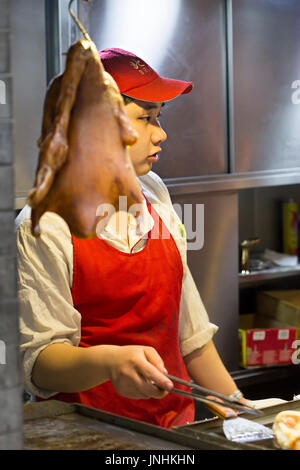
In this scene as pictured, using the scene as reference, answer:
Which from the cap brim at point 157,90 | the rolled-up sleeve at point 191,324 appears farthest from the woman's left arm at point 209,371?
A: the cap brim at point 157,90

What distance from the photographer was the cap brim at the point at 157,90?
167 centimetres

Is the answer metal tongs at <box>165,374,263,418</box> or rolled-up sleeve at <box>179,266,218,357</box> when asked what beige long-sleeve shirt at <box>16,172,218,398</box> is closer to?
rolled-up sleeve at <box>179,266,218,357</box>

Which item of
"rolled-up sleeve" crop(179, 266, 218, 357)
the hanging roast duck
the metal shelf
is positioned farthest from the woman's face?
the metal shelf

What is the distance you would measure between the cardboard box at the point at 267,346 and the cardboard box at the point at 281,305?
2.5 inches

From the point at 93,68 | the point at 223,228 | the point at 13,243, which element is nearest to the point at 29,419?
the point at 13,243

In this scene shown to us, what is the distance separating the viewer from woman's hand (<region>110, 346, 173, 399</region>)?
1250 millimetres

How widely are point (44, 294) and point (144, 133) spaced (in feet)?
1.45

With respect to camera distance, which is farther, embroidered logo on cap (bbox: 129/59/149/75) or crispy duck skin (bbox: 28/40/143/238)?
embroidered logo on cap (bbox: 129/59/149/75)

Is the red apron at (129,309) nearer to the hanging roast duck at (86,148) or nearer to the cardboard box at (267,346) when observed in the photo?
the hanging roast duck at (86,148)

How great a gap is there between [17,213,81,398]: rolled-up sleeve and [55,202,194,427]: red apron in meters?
0.04

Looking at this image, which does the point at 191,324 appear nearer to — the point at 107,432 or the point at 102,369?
the point at 102,369

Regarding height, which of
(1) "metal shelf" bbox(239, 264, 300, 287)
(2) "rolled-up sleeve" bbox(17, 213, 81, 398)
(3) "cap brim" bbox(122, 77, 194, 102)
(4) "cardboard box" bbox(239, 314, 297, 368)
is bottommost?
(4) "cardboard box" bbox(239, 314, 297, 368)

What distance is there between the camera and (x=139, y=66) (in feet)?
5.47

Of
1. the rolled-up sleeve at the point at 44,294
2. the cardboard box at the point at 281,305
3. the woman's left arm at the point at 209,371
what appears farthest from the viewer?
the cardboard box at the point at 281,305
